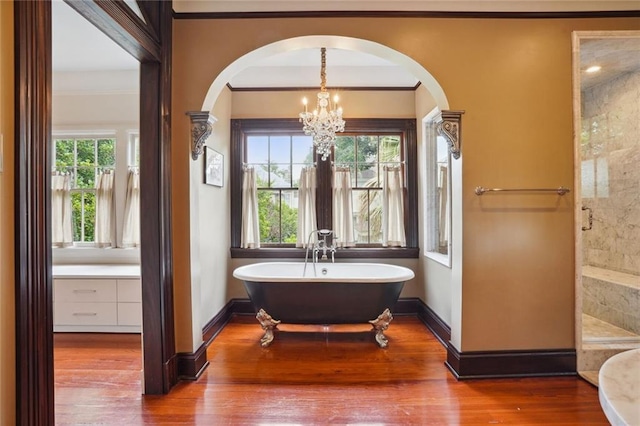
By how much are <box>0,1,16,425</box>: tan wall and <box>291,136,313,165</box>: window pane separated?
2864 millimetres

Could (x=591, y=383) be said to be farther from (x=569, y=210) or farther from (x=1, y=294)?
(x=1, y=294)

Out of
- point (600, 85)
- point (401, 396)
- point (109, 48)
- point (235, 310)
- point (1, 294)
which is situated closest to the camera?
point (1, 294)

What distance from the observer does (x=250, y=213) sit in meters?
3.75

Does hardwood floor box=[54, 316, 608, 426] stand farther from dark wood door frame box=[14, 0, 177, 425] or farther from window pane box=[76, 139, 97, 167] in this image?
window pane box=[76, 139, 97, 167]

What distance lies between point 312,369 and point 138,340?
5.81ft

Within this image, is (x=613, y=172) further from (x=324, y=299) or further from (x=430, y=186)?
(x=324, y=299)

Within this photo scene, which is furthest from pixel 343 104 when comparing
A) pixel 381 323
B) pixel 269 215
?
pixel 381 323

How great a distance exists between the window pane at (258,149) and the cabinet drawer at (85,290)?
1.95m

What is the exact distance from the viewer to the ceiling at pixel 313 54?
233 cm

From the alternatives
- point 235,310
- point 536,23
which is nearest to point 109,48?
point 235,310

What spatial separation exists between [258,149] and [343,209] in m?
1.26

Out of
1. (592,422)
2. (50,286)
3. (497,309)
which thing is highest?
(50,286)

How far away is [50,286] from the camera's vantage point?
130 cm

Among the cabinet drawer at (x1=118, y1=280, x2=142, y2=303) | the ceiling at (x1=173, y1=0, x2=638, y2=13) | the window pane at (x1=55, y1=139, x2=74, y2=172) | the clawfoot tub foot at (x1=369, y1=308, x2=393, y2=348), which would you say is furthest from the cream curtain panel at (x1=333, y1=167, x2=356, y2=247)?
the window pane at (x1=55, y1=139, x2=74, y2=172)
